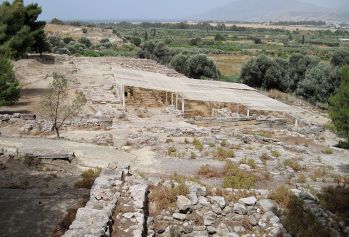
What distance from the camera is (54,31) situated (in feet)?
260

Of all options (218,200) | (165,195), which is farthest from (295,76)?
(165,195)

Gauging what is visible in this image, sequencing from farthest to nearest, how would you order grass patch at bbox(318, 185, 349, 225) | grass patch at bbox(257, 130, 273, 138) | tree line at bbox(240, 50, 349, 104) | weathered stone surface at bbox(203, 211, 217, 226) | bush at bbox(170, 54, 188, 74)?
1. bush at bbox(170, 54, 188, 74)
2. tree line at bbox(240, 50, 349, 104)
3. grass patch at bbox(257, 130, 273, 138)
4. grass patch at bbox(318, 185, 349, 225)
5. weathered stone surface at bbox(203, 211, 217, 226)

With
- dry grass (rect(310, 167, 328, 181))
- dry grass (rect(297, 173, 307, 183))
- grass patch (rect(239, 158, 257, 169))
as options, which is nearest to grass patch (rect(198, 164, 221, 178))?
grass patch (rect(239, 158, 257, 169))

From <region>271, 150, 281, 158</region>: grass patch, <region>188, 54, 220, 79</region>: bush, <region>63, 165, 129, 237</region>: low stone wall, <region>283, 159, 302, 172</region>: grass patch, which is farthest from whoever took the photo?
<region>188, 54, 220, 79</region>: bush

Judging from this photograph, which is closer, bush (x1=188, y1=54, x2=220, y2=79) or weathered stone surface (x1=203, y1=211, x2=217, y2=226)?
weathered stone surface (x1=203, y1=211, x2=217, y2=226)

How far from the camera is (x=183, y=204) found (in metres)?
10.2

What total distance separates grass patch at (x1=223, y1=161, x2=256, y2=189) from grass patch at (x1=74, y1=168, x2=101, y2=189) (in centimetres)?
404

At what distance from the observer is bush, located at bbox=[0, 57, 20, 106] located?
65.3ft

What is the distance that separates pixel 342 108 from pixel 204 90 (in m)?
13.3

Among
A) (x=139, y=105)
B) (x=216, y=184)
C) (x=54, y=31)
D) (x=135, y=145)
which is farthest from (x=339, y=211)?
(x=54, y=31)

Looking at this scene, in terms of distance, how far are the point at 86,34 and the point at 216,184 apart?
75369mm

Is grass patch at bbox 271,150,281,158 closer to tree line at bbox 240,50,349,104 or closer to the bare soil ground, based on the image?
the bare soil ground

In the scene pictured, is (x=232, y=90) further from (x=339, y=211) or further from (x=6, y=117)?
(x=339, y=211)

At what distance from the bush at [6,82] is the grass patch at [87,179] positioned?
8085mm
